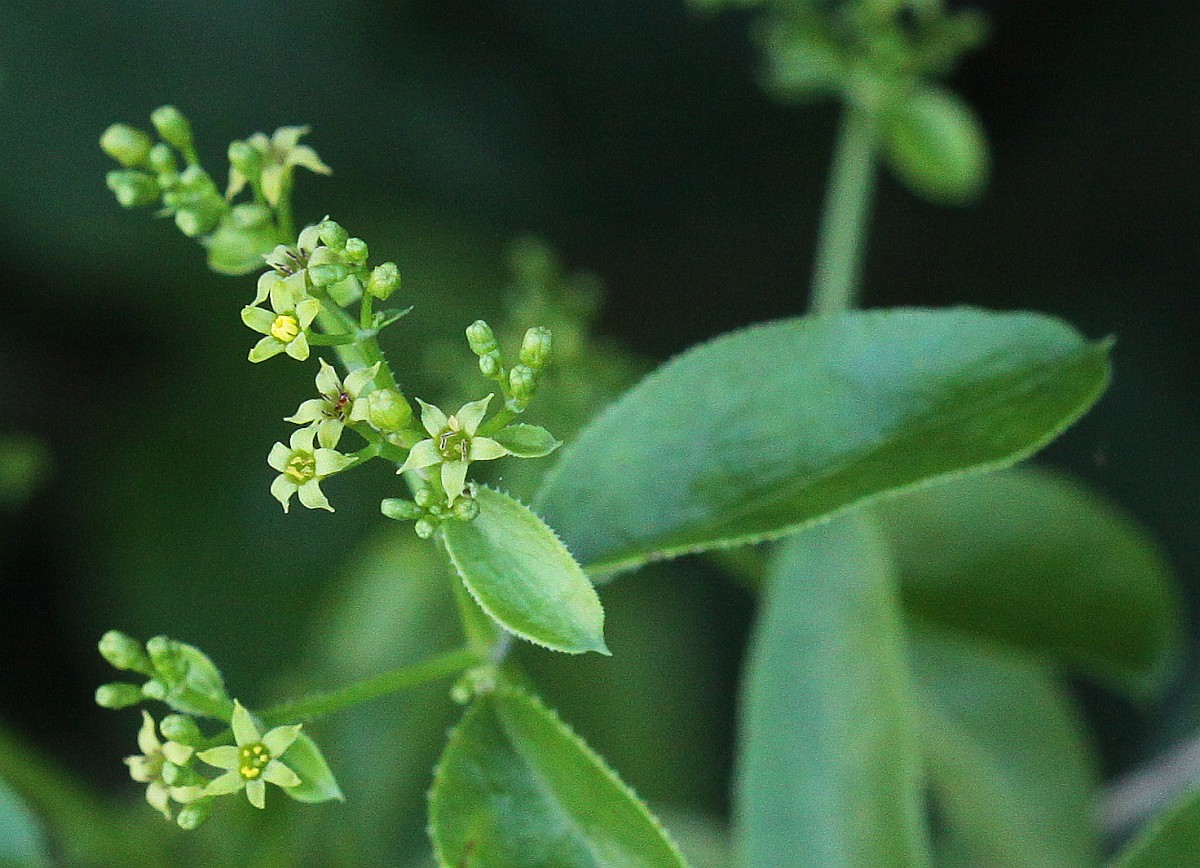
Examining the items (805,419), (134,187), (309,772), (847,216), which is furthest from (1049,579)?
(134,187)

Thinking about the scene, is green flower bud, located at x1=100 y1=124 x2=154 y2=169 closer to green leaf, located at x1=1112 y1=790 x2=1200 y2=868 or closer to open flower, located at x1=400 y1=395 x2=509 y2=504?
open flower, located at x1=400 y1=395 x2=509 y2=504

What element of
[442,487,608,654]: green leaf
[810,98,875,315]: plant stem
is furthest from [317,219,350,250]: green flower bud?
[810,98,875,315]: plant stem

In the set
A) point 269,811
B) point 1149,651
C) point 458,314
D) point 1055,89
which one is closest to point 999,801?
point 1149,651

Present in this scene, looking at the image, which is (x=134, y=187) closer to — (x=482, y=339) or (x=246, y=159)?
(x=246, y=159)

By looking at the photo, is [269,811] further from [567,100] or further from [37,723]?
[567,100]

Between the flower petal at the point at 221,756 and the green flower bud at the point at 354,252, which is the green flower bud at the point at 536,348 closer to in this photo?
the green flower bud at the point at 354,252
